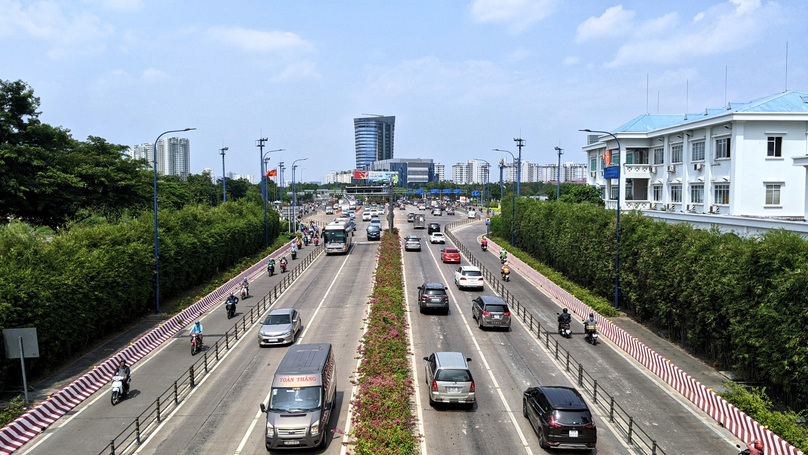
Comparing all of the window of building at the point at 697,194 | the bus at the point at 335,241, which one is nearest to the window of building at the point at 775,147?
the window of building at the point at 697,194

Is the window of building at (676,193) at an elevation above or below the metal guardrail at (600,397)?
above

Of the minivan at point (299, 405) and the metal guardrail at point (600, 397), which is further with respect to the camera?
the metal guardrail at point (600, 397)

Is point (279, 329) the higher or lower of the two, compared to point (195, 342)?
higher

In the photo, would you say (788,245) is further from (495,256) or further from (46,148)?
(46,148)

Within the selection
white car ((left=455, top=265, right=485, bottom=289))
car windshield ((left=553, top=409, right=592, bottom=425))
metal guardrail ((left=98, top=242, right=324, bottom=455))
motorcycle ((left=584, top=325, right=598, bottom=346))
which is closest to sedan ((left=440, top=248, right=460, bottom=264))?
Answer: white car ((left=455, top=265, right=485, bottom=289))

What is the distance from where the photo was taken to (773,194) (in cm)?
4159

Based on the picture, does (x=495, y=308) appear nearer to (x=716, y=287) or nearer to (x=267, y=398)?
(x=716, y=287)

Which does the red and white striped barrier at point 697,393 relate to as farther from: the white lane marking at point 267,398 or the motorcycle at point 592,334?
the white lane marking at point 267,398

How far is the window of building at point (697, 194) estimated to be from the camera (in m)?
46.5

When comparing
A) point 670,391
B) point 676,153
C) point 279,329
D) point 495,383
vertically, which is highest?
point 676,153

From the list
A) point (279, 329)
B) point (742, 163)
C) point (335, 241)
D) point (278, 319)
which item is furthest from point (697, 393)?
point (335, 241)

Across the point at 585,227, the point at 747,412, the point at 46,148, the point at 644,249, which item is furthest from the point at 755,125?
the point at 46,148

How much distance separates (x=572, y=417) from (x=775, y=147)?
35961 mm

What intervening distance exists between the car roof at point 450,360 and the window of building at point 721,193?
33220mm
